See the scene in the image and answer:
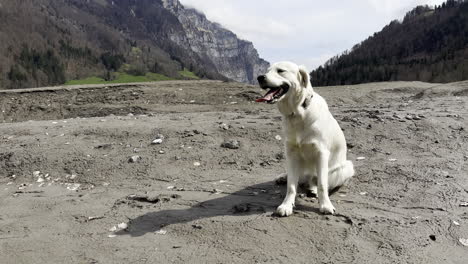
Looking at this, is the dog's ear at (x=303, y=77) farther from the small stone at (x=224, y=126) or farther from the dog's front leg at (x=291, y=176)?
the small stone at (x=224, y=126)

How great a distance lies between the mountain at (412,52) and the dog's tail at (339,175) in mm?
77694

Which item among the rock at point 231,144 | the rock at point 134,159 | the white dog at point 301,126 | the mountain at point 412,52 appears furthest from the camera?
the mountain at point 412,52

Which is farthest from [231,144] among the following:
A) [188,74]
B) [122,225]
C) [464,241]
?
[188,74]

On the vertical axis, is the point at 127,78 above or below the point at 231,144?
above

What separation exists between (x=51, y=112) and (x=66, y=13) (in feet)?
686

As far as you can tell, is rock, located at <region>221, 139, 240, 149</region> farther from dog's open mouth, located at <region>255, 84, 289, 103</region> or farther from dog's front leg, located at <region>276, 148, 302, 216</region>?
dog's open mouth, located at <region>255, 84, 289, 103</region>

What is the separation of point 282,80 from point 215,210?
1796mm

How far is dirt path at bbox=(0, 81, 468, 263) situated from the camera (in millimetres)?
3645

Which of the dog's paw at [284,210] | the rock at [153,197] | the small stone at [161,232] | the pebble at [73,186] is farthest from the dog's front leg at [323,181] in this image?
the pebble at [73,186]

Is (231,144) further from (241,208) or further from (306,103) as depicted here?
(306,103)

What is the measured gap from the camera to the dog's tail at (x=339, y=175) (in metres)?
4.84

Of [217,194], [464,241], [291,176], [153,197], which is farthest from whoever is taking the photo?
[217,194]

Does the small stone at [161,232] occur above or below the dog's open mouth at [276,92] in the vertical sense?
below

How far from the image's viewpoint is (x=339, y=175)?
4.91 meters
